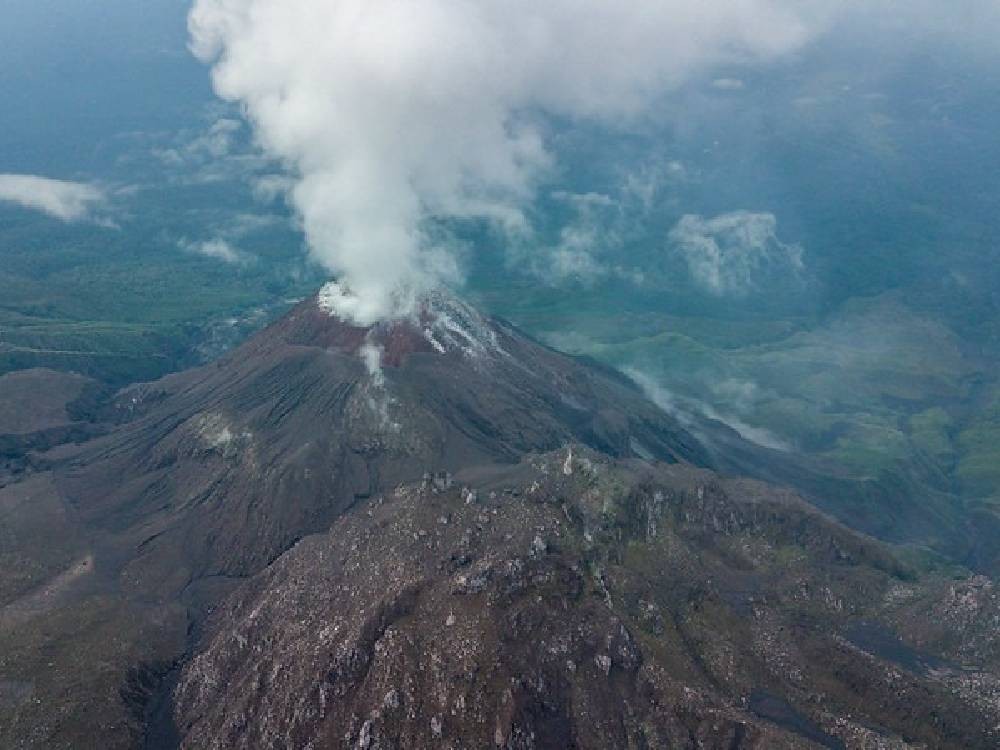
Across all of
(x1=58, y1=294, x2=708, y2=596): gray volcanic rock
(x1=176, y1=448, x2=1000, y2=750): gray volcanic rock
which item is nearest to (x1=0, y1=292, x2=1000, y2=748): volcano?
(x1=176, y1=448, x2=1000, y2=750): gray volcanic rock

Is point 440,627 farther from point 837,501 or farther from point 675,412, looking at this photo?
point 675,412

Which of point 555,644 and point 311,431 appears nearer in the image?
point 555,644

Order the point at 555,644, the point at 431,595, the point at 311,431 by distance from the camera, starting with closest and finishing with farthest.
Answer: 1. the point at 555,644
2. the point at 431,595
3. the point at 311,431

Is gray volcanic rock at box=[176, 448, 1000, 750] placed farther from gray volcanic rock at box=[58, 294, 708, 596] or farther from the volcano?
gray volcanic rock at box=[58, 294, 708, 596]

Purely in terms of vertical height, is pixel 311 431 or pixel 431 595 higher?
pixel 311 431

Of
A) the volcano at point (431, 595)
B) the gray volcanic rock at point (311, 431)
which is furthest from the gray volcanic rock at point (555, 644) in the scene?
the gray volcanic rock at point (311, 431)

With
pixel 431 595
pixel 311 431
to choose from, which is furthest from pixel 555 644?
pixel 311 431

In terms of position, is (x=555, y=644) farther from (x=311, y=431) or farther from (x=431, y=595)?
(x=311, y=431)

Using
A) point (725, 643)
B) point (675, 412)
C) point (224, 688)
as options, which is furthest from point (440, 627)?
point (675, 412)
